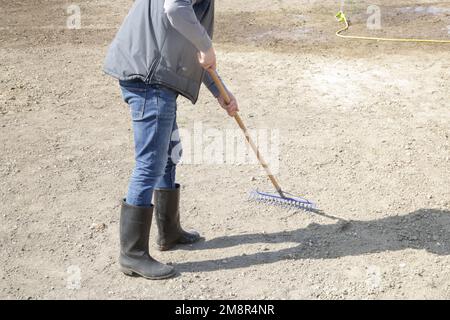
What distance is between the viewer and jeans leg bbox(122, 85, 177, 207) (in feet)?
10.5

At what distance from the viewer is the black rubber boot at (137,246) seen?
11.0ft

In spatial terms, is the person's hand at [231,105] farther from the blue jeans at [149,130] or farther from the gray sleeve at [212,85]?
the blue jeans at [149,130]

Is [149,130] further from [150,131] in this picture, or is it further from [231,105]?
[231,105]

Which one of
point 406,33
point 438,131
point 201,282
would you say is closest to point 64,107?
point 201,282

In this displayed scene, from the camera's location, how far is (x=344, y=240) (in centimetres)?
388

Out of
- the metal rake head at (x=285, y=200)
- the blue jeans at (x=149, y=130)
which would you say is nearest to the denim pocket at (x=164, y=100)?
the blue jeans at (x=149, y=130)

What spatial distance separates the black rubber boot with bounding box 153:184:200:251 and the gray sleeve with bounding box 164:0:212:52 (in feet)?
3.29

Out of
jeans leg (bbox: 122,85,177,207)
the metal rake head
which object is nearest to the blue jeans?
jeans leg (bbox: 122,85,177,207)

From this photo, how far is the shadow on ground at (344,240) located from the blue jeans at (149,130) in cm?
61

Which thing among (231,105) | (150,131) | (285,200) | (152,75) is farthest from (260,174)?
(152,75)

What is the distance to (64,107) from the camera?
572cm

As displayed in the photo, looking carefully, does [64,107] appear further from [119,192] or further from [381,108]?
[381,108]

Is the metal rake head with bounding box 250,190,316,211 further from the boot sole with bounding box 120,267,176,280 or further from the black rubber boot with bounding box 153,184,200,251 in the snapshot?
the boot sole with bounding box 120,267,176,280
